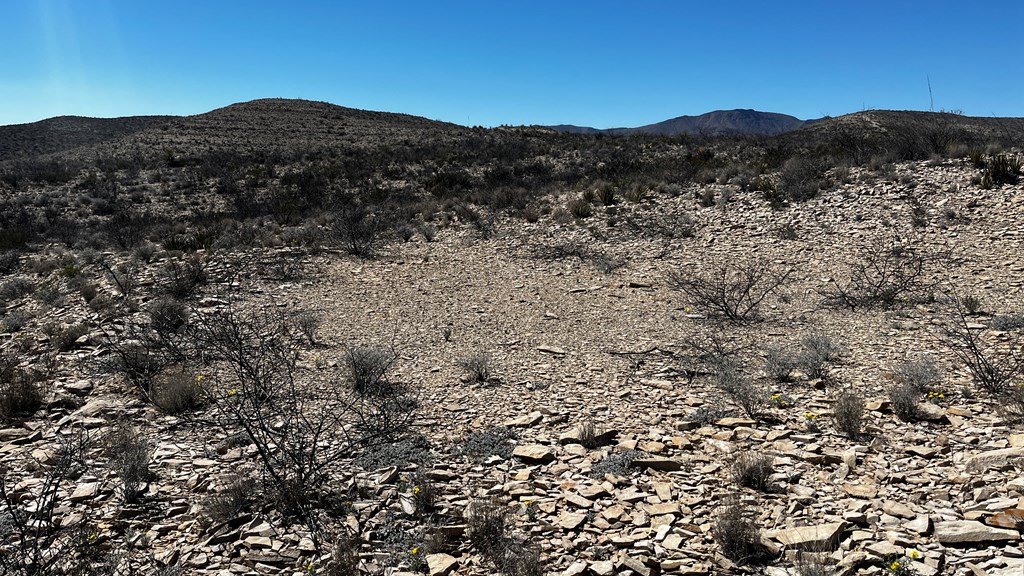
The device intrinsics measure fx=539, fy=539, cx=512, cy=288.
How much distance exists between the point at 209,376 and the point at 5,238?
536 inches

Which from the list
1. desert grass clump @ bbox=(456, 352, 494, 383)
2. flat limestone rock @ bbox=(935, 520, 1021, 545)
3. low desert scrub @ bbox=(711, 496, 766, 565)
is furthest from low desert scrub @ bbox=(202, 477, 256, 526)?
flat limestone rock @ bbox=(935, 520, 1021, 545)

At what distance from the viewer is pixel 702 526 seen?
11.4 ft

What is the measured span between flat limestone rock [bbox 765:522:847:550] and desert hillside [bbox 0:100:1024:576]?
0.7 inches

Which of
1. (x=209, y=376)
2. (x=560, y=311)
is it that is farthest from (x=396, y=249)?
(x=209, y=376)

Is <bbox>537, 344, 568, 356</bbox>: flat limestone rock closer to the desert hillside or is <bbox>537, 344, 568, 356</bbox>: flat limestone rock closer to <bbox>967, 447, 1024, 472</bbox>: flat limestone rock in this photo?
the desert hillside

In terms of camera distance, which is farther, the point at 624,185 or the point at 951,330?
the point at 624,185

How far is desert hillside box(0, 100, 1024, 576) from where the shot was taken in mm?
3391

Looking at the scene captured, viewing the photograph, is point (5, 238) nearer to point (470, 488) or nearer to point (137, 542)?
point (137, 542)

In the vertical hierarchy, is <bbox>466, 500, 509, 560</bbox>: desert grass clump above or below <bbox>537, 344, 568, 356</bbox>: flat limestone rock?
below

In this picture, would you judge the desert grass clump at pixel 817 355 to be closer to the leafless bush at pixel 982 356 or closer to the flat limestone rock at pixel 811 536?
the leafless bush at pixel 982 356

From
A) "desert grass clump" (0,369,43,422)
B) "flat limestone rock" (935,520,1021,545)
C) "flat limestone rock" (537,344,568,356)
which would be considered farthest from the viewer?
"flat limestone rock" (537,344,568,356)

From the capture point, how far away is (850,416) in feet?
14.6

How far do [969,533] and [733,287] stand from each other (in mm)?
5739

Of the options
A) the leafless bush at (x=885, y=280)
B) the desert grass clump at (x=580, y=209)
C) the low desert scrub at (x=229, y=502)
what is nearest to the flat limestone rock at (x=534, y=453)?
the low desert scrub at (x=229, y=502)
